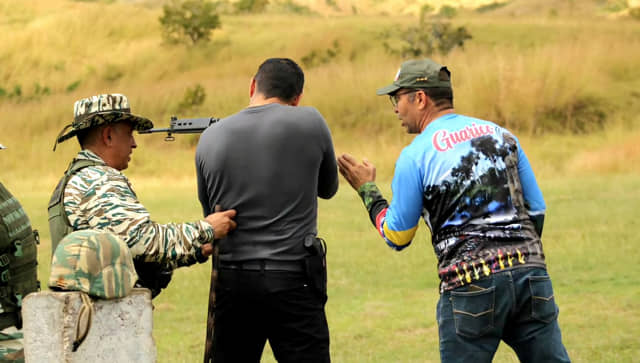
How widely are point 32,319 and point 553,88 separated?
101 ft

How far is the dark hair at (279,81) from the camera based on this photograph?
13.5 feet

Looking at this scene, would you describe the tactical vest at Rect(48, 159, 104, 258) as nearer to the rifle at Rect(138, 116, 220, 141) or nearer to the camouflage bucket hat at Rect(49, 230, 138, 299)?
the camouflage bucket hat at Rect(49, 230, 138, 299)

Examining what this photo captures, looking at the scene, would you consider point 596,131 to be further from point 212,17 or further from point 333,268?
point 212,17

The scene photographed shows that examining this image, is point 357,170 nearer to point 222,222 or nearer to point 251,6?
point 222,222

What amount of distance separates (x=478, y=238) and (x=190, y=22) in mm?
58624

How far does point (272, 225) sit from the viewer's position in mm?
3979

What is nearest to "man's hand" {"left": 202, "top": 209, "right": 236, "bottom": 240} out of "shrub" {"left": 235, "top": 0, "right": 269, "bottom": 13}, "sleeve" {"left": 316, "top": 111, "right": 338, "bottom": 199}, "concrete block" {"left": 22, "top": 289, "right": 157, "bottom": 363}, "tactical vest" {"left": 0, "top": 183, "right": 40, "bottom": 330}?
"sleeve" {"left": 316, "top": 111, "right": 338, "bottom": 199}

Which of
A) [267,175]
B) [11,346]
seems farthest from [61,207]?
[267,175]

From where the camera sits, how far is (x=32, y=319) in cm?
275

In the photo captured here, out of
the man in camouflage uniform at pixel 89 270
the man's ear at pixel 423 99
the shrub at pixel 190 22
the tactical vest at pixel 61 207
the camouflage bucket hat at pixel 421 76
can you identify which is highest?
the shrub at pixel 190 22

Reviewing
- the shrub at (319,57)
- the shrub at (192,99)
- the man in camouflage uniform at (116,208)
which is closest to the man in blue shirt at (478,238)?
the man in camouflage uniform at (116,208)

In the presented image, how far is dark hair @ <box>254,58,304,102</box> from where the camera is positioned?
411cm

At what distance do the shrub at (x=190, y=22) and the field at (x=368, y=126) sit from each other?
991 mm

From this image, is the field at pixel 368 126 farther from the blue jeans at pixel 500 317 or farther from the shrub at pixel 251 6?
the shrub at pixel 251 6
